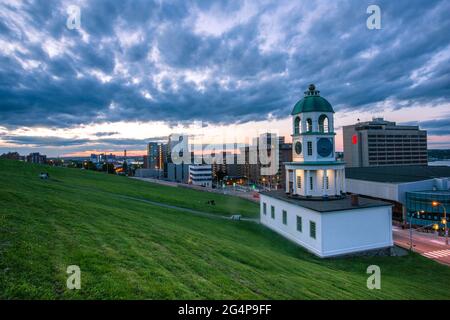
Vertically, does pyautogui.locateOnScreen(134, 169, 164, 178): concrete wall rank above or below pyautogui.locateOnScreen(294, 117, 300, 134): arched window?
below

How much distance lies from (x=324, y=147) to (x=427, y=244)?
82.0ft

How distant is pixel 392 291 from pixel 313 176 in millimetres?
16606

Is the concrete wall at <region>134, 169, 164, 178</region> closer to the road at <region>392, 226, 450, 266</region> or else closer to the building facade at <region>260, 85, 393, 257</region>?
the building facade at <region>260, 85, 393, 257</region>

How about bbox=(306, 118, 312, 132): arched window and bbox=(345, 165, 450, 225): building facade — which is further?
bbox=(345, 165, 450, 225): building facade

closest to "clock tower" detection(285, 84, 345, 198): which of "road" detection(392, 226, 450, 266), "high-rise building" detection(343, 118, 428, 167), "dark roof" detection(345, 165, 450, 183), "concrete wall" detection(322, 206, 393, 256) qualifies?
"concrete wall" detection(322, 206, 393, 256)

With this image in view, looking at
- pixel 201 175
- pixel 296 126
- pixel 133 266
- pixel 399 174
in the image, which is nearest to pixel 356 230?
pixel 296 126

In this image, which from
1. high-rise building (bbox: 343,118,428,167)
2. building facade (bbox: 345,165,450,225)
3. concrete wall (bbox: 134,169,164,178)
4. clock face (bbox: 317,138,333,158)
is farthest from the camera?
concrete wall (bbox: 134,169,164,178)

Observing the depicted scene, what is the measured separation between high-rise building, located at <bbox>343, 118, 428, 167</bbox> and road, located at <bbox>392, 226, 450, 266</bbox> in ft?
324

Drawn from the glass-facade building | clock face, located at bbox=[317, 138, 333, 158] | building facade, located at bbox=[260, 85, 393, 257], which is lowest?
the glass-facade building

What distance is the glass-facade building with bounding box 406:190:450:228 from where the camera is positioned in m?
47.9

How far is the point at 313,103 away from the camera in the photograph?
3100 centimetres

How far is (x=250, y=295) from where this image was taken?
9219 millimetres

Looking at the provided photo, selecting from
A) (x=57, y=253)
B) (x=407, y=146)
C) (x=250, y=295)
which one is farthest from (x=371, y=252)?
(x=407, y=146)
